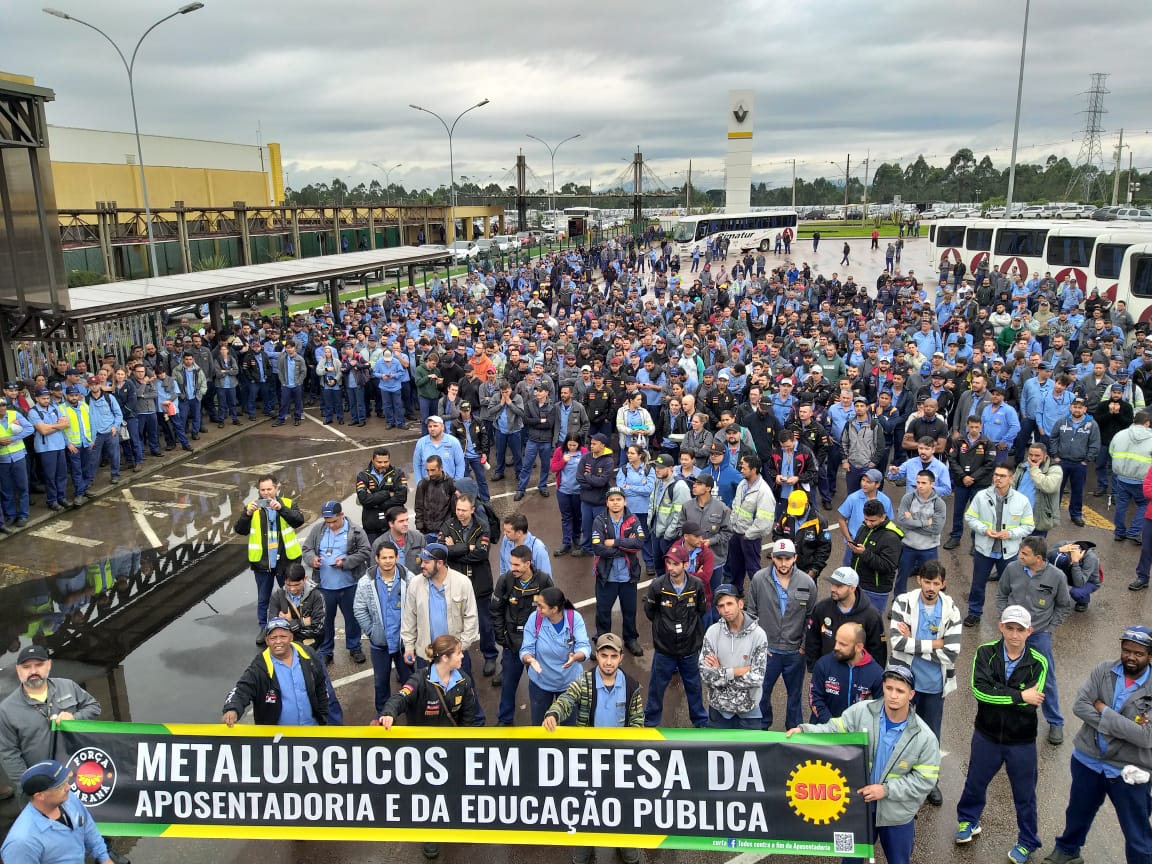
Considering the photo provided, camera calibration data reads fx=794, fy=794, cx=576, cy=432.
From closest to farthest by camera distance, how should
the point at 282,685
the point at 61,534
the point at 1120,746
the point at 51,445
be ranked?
the point at 1120,746
the point at 282,685
the point at 61,534
the point at 51,445

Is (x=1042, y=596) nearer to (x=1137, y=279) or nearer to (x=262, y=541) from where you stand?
(x=262, y=541)

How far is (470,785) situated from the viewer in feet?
16.3

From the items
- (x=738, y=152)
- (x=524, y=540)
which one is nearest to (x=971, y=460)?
(x=524, y=540)

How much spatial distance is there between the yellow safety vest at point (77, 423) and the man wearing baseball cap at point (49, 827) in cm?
900

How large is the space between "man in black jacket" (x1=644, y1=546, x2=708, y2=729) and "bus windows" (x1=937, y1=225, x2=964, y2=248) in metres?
33.0

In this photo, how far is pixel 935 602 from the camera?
577 centimetres

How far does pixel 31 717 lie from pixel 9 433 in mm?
7244

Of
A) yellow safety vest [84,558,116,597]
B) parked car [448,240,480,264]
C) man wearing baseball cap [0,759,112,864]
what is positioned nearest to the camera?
man wearing baseball cap [0,759,112,864]

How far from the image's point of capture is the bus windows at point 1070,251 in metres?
24.0

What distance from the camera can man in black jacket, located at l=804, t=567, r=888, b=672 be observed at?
5527mm

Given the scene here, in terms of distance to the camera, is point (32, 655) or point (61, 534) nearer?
point (32, 655)

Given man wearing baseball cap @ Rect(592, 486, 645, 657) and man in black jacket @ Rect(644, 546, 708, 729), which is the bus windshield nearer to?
man wearing baseball cap @ Rect(592, 486, 645, 657)

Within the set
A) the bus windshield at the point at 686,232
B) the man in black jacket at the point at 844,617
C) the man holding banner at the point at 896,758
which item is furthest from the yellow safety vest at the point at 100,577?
the bus windshield at the point at 686,232

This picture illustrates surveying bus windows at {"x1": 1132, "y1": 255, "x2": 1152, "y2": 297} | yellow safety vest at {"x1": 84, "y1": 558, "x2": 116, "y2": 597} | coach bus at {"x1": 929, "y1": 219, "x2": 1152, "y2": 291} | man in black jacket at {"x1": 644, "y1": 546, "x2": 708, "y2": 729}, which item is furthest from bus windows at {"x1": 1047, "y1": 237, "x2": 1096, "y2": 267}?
yellow safety vest at {"x1": 84, "y1": 558, "x2": 116, "y2": 597}
